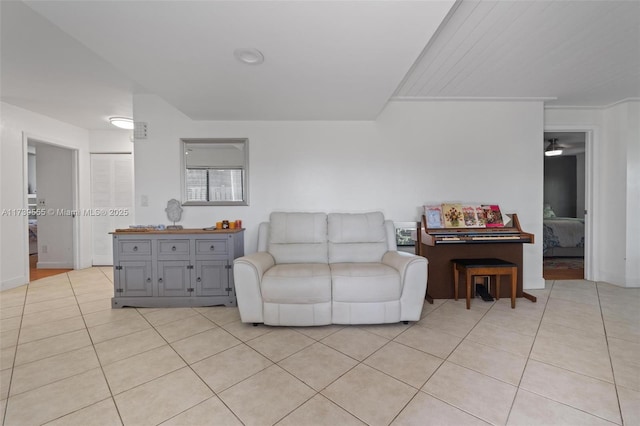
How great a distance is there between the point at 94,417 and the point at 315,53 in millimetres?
2519

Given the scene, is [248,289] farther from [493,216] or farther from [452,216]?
[493,216]

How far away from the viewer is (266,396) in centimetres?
145

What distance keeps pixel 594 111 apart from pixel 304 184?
13.4ft

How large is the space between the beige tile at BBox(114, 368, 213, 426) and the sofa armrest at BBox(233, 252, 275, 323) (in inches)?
25.7

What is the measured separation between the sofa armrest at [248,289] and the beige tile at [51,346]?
1.19 meters

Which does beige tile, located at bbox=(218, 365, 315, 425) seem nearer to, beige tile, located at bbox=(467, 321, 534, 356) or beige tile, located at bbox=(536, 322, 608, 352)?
beige tile, located at bbox=(467, 321, 534, 356)

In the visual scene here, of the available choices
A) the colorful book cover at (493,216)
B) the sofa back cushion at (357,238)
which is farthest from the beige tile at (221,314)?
the colorful book cover at (493,216)

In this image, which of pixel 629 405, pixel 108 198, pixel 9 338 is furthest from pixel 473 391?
pixel 108 198

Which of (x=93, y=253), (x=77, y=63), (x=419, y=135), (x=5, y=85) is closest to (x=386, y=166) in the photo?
(x=419, y=135)

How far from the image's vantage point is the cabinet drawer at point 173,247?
2781mm

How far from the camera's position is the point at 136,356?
1860 millimetres

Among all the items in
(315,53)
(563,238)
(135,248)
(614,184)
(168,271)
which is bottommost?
(168,271)

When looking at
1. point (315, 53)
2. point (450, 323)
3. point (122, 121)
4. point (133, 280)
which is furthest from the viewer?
point (122, 121)

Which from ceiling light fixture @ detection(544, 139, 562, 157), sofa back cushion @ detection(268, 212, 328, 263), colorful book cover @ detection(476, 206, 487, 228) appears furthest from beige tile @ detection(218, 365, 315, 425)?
ceiling light fixture @ detection(544, 139, 562, 157)
